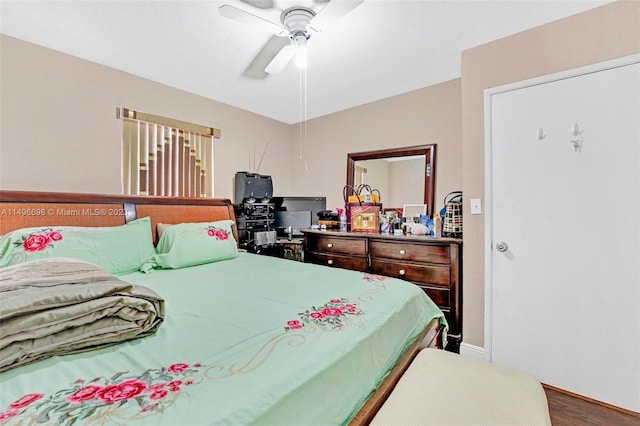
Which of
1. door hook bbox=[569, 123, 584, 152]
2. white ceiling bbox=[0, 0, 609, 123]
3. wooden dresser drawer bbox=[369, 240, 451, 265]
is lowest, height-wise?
wooden dresser drawer bbox=[369, 240, 451, 265]

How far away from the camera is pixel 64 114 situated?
2.27 metres

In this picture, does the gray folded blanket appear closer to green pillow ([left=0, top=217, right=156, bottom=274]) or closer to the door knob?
green pillow ([left=0, top=217, right=156, bottom=274])

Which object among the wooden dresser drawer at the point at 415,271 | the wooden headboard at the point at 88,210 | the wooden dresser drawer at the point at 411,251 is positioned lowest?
the wooden dresser drawer at the point at 415,271

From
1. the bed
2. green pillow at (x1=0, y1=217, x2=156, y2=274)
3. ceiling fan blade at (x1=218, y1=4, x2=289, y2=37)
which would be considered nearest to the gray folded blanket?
the bed

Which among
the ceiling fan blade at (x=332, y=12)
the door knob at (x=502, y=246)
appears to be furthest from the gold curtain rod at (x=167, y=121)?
the door knob at (x=502, y=246)

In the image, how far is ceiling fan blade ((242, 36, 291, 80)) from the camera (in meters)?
2.11

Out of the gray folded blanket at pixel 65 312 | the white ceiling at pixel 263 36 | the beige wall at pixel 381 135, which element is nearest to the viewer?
the gray folded blanket at pixel 65 312

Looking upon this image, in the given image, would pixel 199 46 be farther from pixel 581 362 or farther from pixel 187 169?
pixel 581 362

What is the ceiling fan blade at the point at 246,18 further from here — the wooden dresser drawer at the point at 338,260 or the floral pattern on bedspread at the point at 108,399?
the wooden dresser drawer at the point at 338,260

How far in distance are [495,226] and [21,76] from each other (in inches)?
141

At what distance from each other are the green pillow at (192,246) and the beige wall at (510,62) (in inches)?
72.3

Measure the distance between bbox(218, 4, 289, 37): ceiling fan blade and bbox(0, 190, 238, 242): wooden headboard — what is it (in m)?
1.58

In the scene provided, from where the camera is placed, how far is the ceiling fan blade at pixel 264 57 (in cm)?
211

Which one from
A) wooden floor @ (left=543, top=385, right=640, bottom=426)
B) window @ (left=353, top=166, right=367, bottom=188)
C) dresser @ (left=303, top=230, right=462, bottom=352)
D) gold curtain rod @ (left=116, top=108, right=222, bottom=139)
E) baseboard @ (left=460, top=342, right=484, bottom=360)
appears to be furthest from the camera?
window @ (left=353, top=166, right=367, bottom=188)
